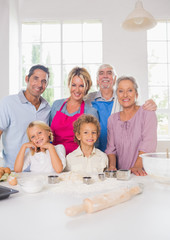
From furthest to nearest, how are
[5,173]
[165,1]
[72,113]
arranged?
[165,1], [72,113], [5,173]

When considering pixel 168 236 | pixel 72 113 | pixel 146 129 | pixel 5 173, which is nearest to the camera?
pixel 168 236

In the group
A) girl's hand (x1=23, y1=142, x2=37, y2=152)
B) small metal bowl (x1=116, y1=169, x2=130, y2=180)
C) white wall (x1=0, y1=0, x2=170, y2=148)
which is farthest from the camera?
white wall (x1=0, y1=0, x2=170, y2=148)

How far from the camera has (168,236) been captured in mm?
608

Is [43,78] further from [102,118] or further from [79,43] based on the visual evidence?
[79,43]

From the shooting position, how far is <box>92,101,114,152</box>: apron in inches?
89.3

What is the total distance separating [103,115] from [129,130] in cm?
50

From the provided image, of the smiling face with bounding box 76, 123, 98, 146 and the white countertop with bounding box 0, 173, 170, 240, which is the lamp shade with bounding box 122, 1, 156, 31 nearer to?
the smiling face with bounding box 76, 123, 98, 146

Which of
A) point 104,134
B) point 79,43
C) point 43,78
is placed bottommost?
point 104,134

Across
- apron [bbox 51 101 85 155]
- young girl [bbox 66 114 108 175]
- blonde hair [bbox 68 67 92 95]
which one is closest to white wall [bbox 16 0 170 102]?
blonde hair [bbox 68 67 92 95]

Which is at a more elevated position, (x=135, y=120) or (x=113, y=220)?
(x=135, y=120)

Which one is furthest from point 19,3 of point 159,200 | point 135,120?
point 159,200

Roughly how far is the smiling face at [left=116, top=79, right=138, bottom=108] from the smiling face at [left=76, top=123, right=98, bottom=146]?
12.6 inches

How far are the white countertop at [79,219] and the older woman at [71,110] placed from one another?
1.09 meters

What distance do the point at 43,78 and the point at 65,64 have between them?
7.47 feet
